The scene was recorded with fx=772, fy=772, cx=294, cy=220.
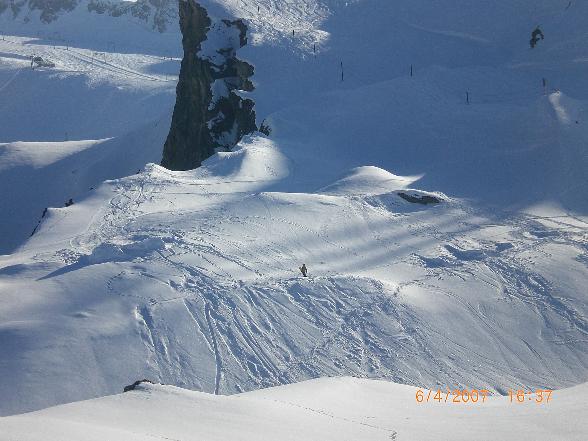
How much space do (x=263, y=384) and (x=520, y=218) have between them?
9.67m

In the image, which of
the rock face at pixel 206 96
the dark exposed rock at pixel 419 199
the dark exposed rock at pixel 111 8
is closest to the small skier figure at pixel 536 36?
the rock face at pixel 206 96

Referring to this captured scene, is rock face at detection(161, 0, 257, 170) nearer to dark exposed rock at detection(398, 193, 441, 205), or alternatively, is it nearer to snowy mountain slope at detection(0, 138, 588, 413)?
snowy mountain slope at detection(0, 138, 588, 413)

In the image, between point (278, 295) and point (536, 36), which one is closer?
point (278, 295)

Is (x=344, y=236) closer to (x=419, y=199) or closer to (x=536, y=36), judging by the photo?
(x=419, y=199)

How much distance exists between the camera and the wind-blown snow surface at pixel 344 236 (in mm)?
11586

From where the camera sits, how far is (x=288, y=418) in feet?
24.5

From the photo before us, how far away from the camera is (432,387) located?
37.7ft

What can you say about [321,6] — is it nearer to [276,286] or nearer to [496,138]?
[496,138]

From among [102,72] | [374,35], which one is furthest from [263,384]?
[102,72]

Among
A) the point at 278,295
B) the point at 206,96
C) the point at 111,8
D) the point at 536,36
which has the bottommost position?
the point at 278,295

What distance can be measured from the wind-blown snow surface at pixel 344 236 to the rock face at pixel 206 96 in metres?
0.99
